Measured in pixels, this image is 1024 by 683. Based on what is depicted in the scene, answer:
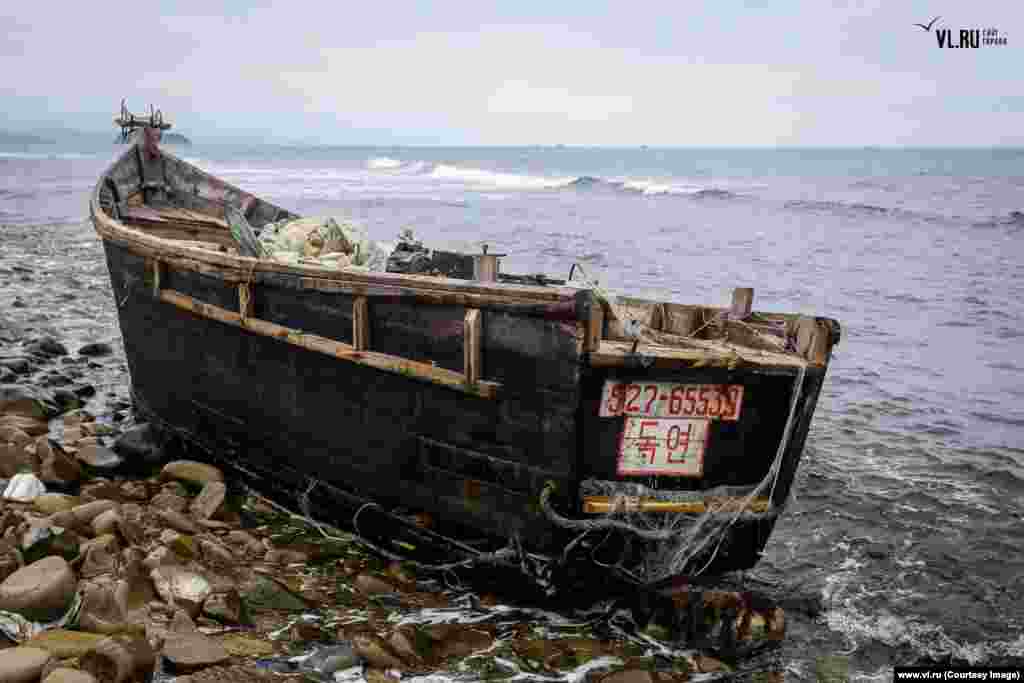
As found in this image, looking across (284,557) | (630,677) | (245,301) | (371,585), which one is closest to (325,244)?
(245,301)

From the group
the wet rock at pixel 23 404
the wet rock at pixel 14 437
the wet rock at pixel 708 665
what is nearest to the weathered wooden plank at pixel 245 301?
the wet rock at pixel 14 437

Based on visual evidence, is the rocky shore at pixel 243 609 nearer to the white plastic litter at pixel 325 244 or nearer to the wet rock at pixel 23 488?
the wet rock at pixel 23 488

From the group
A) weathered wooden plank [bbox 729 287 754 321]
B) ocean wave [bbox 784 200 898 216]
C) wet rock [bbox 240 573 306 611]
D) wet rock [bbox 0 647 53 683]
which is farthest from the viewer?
ocean wave [bbox 784 200 898 216]

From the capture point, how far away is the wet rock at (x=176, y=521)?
20.4ft

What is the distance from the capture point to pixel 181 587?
5.08 m

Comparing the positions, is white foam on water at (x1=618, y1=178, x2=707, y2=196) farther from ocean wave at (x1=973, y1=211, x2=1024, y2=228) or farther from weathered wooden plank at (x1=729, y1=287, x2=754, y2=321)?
weathered wooden plank at (x1=729, y1=287, x2=754, y2=321)

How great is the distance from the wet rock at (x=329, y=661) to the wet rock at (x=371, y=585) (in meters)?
0.86

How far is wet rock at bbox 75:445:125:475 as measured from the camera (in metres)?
7.31

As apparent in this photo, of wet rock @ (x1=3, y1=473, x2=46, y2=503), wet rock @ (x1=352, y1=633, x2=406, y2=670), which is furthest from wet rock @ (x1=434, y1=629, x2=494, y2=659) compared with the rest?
wet rock @ (x1=3, y1=473, x2=46, y2=503)

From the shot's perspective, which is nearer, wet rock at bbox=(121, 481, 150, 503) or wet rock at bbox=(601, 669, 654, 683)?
wet rock at bbox=(601, 669, 654, 683)

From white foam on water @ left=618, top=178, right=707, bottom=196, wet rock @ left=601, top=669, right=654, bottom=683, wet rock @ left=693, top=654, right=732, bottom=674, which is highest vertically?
white foam on water @ left=618, top=178, right=707, bottom=196

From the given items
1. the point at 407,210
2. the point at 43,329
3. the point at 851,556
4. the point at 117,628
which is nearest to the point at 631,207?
the point at 407,210

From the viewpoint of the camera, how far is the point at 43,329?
13.4 meters

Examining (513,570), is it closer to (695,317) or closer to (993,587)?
(695,317)
